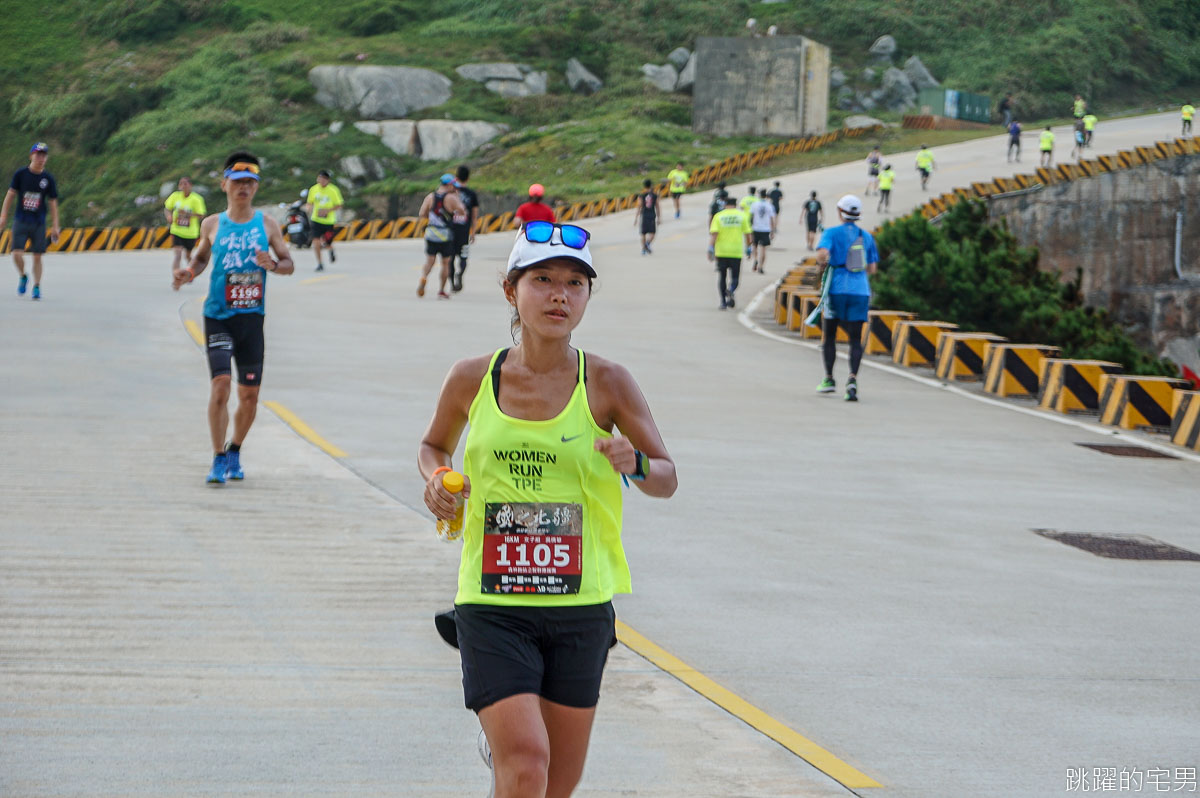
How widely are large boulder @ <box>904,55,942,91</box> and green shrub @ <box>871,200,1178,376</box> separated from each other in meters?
58.6

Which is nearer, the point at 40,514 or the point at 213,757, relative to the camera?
the point at 213,757

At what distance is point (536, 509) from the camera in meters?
4.10

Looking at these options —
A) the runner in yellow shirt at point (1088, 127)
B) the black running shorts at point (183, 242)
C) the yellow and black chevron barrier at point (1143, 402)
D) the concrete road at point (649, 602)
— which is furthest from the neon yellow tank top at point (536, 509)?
the runner in yellow shirt at point (1088, 127)

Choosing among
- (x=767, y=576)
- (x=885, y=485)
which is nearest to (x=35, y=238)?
(x=885, y=485)

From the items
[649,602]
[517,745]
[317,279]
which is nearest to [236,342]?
[649,602]

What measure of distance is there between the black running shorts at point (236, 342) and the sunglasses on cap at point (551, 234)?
590cm

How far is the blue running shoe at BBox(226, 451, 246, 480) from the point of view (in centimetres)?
1018

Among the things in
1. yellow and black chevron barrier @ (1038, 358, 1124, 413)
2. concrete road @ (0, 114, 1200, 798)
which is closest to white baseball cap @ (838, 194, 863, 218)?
concrete road @ (0, 114, 1200, 798)

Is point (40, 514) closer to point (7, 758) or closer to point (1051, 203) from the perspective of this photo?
point (7, 758)

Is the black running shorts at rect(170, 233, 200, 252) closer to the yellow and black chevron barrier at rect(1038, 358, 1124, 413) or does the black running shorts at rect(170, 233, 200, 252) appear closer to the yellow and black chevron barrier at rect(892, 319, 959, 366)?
the yellow and black chevron barrier at rect(892, 319, 959, 366)

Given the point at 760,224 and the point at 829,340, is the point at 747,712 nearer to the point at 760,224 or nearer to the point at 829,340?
the point at 829,340

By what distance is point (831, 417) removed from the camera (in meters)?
15.1

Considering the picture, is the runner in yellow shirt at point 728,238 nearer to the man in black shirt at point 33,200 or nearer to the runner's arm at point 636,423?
the man in black shirt at point 33,200

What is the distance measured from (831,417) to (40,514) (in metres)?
8.21
